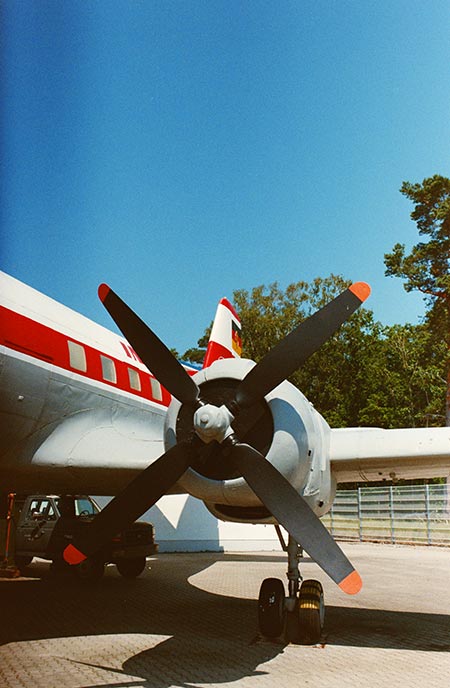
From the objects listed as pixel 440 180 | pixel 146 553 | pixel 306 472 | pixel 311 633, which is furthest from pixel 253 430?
pixel 440 180

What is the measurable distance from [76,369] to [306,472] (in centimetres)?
410

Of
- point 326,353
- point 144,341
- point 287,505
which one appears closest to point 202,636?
point 287,505

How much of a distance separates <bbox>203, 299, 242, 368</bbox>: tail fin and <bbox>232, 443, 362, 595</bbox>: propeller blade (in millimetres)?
8446

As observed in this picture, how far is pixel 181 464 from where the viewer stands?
7137 mm

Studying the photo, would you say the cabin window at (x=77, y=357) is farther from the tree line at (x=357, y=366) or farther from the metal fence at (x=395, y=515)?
the tree line at (x=357, y=366)

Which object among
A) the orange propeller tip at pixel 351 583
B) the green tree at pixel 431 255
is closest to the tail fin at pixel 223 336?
the orange propeller tip at pixel 351 583

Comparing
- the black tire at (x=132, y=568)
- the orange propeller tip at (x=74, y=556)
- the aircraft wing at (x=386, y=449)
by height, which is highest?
the aircraft wing at (x=386, y=449)

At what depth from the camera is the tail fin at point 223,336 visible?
15680 mm

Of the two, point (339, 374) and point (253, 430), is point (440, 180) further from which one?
point (253, 430)

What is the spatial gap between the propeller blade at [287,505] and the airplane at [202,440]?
0.5 inches

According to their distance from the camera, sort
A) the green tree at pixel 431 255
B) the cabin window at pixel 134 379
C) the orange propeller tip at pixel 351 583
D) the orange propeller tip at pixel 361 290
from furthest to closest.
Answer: the green tree at pixel 431 255
the cabin window at pixel 134 379
the orange propeller tip at pixel 361 290
the orange propeller tip at pixel 351 583

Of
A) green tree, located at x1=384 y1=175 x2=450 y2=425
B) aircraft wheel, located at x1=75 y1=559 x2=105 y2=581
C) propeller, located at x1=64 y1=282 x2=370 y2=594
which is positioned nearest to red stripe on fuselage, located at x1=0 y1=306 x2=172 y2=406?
propeller, located at x1=64 y1=282 x2=370 y2=594

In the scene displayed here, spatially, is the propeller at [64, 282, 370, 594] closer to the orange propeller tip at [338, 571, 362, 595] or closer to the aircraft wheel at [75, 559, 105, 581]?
the orange propeller tip at [338, 571, 362, 595]

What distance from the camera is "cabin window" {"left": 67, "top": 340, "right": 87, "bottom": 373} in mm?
9934
